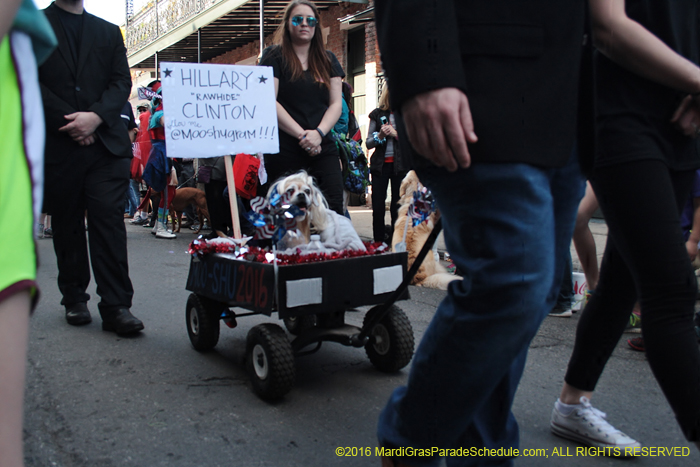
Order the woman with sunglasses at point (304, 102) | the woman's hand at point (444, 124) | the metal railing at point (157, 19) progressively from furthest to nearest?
the metal railing at point (157, 19) < the woman with sunglasses at point (304, 102) < the woman's hand at point (444, 124)

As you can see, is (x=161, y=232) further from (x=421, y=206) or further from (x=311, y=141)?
(x=311, y=141)

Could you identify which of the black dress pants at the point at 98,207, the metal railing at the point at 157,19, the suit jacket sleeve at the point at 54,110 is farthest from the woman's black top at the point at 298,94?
the metal railing at the point at 157,19

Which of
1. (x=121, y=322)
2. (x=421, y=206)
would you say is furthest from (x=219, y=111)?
(x=421, y=206)

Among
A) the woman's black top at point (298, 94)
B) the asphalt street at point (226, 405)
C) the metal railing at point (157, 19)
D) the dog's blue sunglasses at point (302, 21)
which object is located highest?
the metal railing at point (157, 19)

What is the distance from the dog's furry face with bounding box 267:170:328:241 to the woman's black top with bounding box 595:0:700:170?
1.37 metres

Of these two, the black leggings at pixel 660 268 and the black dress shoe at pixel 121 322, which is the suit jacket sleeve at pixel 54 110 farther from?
the black leggings at pixel 660 268

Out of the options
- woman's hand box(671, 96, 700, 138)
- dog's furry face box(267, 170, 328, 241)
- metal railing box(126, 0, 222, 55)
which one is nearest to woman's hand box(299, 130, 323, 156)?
dog's furry face box(267, 170, 328, 241)

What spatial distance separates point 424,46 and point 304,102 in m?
2.48

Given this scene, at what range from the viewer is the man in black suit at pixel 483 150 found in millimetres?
1280

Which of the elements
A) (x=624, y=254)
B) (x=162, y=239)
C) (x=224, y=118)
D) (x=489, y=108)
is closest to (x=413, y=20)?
(x=489, y=108)

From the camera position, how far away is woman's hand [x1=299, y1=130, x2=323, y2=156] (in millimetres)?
3496

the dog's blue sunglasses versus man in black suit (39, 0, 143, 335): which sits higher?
the dog's blue sunglasses

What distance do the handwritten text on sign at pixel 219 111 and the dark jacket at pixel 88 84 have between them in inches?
15.7

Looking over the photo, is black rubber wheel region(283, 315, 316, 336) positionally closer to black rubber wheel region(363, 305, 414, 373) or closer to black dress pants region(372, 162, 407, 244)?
black rubber wheel region(363, 305, 414, 373)
